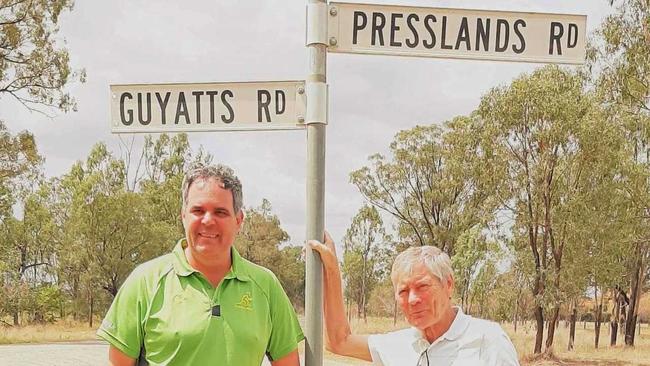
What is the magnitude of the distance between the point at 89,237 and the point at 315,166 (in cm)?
3245

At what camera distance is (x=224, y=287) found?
98.3 inches

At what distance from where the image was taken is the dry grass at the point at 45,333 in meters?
29.3

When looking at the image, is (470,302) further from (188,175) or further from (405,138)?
(188,175)

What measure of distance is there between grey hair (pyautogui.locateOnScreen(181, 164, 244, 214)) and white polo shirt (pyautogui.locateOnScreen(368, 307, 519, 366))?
0.76 m

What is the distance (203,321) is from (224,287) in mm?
140

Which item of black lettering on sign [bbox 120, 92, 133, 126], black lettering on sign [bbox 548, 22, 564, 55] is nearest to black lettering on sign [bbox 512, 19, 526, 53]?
black lettering on sign [bbox 548, 22, 564, 55]

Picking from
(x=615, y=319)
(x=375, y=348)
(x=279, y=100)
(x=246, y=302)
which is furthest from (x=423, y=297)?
(x=615, y=319)

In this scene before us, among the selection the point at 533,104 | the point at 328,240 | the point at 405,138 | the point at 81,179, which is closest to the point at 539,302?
the point at 533,104

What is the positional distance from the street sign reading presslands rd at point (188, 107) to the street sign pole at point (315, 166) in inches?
8.0

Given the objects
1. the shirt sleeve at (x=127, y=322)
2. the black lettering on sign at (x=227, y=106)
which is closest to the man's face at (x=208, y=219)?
the shirt sleeve at (x=127, y=322)

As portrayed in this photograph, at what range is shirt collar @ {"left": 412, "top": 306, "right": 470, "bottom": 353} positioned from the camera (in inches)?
96.6

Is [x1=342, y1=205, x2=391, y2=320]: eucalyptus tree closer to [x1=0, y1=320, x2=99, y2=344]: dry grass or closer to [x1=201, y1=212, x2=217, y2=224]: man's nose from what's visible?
[x1=0, y1=320, x2=99, y2=344]: dry grass

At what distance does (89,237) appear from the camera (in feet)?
109

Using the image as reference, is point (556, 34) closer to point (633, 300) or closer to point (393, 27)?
point (393, 27)
